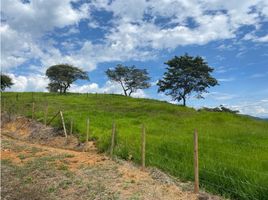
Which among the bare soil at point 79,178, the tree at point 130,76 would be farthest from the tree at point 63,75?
the bare soil at point 79,178

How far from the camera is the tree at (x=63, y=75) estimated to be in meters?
97.4

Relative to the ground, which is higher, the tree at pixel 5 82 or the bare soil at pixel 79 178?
the tree at pixel 5 82

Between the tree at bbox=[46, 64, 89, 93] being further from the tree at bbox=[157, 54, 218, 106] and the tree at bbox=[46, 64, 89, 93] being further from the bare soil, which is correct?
the bare soil

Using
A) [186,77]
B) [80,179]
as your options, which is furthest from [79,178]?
[186,77]

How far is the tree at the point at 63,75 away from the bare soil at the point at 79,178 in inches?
2928

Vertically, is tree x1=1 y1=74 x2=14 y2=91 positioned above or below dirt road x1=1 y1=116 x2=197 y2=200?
above

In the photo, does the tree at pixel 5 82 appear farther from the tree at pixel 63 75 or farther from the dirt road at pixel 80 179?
the dirt road at pixel 80 179

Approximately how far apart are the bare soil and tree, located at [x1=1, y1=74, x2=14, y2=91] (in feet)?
265

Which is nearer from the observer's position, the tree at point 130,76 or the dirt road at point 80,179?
the dirt road at point 80,179

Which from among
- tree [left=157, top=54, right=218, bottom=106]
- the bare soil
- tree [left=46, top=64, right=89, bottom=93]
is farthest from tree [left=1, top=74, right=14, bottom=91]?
the bare soil

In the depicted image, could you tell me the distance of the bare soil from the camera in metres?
14.0

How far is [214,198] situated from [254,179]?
1.36 meters

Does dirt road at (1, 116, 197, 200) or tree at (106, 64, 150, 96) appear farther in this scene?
tree at (106, 64, 150, 96)

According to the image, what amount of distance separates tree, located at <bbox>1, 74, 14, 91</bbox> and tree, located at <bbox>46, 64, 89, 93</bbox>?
36.6 ft
